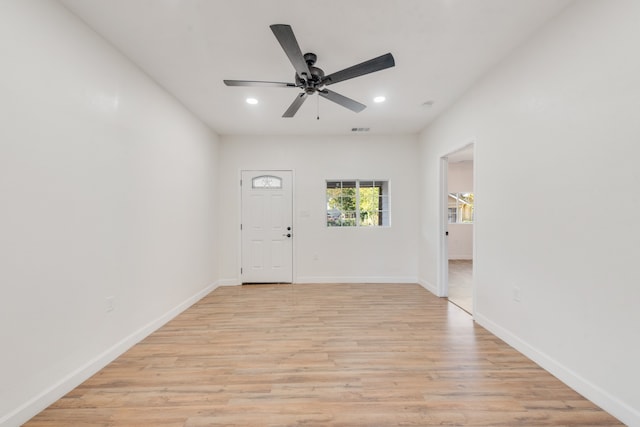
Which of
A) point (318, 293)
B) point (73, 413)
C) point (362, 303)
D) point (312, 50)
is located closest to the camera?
point (73, 413)

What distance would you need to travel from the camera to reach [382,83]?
2.85 metres

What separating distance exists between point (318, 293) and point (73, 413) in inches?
115

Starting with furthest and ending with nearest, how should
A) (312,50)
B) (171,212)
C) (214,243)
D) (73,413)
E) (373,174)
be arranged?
(373,174) < (214,243) < (171,212) < (312,50) < (73,413)

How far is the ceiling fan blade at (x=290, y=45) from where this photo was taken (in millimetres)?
1539

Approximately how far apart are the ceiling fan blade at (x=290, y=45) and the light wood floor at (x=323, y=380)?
93.5 inches

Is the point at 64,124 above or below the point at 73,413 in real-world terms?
above

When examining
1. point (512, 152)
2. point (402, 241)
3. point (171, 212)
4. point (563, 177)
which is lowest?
point (402, 241)

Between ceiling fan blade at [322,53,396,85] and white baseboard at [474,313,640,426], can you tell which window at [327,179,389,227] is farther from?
ceiling fan blade at [322,53,396,85]

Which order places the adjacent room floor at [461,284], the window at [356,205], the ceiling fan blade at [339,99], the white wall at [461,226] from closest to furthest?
the ceiling fan blade at [339,99]
the adjacent room floor at [461,284]
the window at [356,205]
the white wall at [461,226]

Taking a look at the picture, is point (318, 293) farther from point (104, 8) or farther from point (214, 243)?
point (104, 8)

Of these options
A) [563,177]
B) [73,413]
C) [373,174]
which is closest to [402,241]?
[373,174]

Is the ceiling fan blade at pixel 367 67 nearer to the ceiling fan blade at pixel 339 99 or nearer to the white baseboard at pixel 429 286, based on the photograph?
the ceiling fan blade at pixel 339 99

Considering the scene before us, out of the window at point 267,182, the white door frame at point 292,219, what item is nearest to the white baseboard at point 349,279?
the white door frame at point 292,219

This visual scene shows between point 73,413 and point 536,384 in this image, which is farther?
point 536,384
